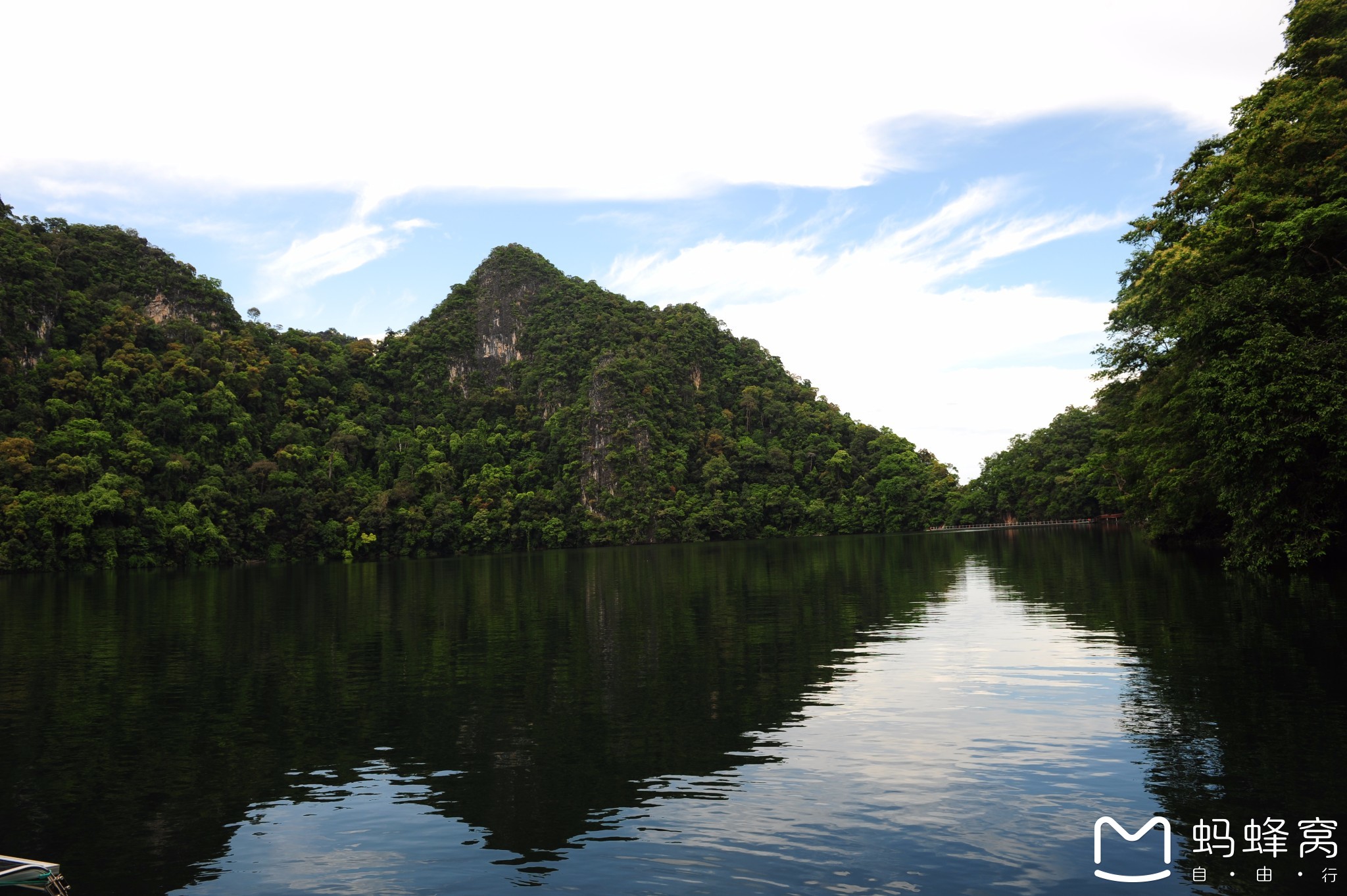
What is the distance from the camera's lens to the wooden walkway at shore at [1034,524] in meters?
123

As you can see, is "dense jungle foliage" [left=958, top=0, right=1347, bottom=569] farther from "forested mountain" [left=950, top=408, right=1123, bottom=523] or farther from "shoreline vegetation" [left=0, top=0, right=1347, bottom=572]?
"forested mountain" [left=950, top=408, right=1123, bottom=523]

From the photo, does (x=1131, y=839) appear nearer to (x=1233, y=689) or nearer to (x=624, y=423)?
(x=1233, y=689)

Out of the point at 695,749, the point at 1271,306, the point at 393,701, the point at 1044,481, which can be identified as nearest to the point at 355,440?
the point at 1044,481

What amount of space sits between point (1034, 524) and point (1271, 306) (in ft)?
402

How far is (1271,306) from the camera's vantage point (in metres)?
30.1

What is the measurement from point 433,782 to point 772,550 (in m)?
82.2

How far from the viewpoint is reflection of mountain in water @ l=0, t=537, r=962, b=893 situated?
13.4 metres

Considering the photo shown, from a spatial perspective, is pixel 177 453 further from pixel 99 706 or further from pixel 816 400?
pixel 816 400

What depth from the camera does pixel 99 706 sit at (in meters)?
21.1

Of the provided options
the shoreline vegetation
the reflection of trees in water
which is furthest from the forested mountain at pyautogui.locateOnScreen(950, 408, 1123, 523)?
the reflection of trees in water

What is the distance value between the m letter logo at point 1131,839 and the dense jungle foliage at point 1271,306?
22.0 meters

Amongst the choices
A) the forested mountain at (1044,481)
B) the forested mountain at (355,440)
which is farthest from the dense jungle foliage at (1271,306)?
the forested mountain at (355,440)

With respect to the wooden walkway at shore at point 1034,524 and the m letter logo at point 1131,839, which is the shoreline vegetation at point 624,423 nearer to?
the wooden walkway at shore at point 1034,524

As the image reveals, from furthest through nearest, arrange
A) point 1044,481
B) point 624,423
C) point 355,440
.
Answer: point 624,423, point 355,440, point 1044,481
